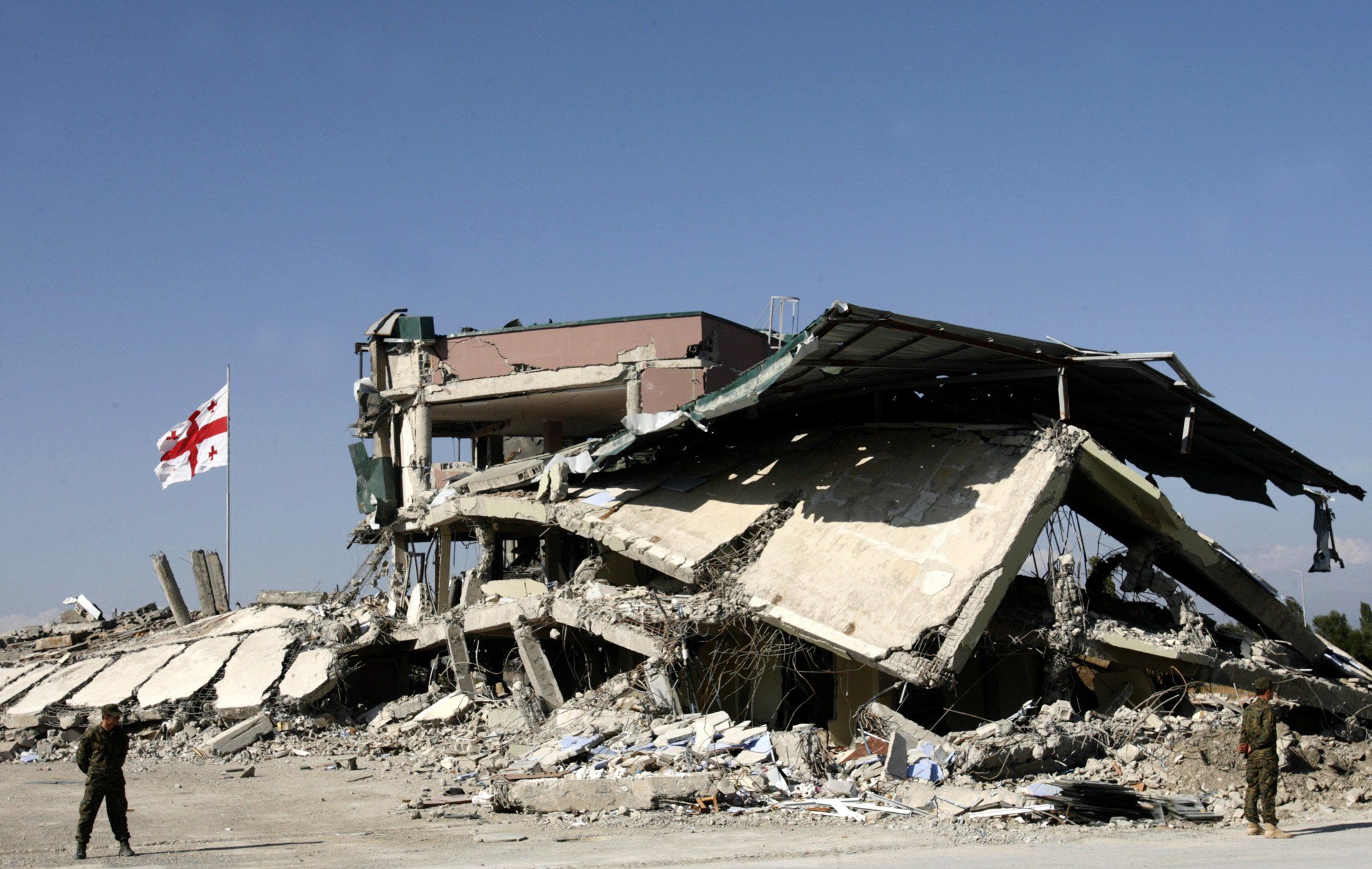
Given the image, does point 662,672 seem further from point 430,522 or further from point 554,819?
point 430,522

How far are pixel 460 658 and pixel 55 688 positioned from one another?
6.52 m

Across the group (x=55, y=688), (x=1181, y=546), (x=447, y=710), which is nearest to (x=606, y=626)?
(x=447, y=710)

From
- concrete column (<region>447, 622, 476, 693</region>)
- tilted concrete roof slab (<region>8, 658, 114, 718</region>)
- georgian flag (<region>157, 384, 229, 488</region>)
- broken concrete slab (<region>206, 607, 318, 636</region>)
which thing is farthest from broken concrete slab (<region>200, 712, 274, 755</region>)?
georgian flag (<region>157, 384, 229, 488</region>)

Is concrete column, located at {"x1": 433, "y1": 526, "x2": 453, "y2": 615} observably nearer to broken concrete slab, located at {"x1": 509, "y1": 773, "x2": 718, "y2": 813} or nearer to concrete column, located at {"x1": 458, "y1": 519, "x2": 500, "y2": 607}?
concrete column, located at {"x1": 458, "y1": 519, "x2": 500, "y2": 607}

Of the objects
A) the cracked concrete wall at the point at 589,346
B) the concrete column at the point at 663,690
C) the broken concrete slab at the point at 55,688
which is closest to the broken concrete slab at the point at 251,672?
the broken concrete slab at the point at 55,688

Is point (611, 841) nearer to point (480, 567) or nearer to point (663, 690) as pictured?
point (663, 690)

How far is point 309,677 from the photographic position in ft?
58.0

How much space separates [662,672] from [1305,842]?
21.7 feet

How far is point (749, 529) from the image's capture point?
47.9 feet

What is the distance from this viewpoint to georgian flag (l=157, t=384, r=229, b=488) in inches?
972

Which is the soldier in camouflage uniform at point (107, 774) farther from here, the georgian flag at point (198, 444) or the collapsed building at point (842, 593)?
the georgian flag at point (198, 444)

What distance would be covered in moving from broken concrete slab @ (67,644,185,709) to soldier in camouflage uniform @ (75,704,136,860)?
9.29 m

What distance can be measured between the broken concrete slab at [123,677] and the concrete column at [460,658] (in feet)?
16.0

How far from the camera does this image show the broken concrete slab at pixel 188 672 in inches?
693
